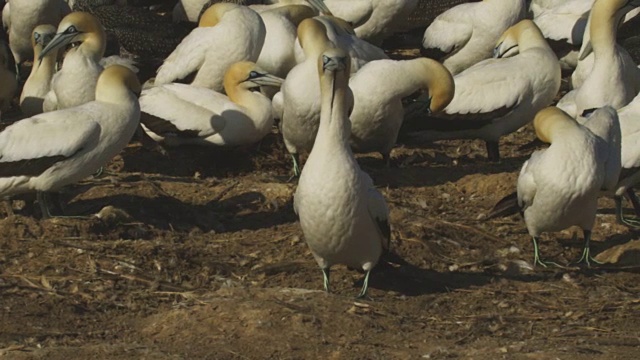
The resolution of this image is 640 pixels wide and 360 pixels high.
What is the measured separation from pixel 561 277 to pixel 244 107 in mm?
3664

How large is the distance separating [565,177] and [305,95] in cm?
284

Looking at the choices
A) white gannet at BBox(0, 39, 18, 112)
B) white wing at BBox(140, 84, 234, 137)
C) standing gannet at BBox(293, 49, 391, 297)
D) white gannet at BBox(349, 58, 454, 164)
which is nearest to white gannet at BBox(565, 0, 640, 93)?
white gannet at BBox(349, 58, 454, 164)

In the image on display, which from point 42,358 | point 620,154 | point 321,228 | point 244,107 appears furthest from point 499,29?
point 42,358

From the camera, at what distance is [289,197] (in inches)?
479

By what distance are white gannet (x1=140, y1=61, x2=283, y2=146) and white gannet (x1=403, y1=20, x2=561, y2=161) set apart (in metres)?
1.35

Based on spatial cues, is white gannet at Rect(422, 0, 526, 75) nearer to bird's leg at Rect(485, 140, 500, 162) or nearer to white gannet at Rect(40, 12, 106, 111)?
bird's leg at Rect(485, 140, 500, 162)

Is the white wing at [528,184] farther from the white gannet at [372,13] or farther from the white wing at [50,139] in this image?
the white gannet at [372,13]

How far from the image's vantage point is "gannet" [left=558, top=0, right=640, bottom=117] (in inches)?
522

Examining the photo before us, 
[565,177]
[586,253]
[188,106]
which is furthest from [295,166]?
[565,177]

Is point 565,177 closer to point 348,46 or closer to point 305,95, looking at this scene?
point 305,95

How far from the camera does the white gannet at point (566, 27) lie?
16281 millimetres

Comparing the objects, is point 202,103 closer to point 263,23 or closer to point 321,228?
point 263,23

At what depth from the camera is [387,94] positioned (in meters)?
12.9

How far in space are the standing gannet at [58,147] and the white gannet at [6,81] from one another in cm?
392
